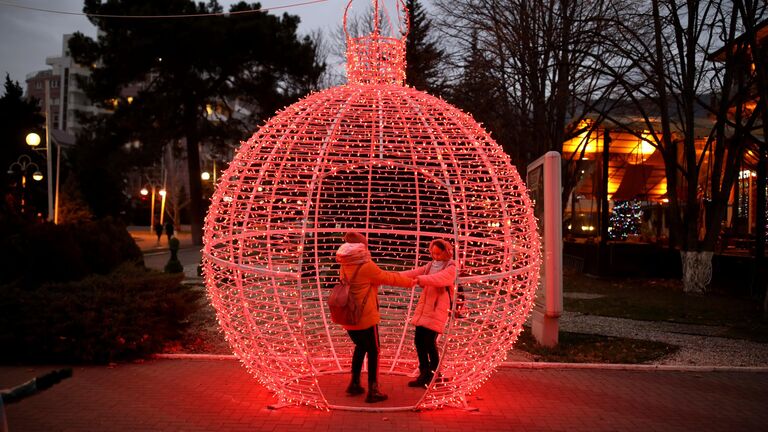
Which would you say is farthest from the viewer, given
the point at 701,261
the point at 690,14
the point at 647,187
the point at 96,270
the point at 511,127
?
the point at 647,187

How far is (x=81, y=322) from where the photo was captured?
7.11 meters

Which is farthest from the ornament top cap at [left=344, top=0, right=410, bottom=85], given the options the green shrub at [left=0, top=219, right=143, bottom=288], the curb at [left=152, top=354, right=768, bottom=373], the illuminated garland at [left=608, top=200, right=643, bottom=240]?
the illuminated garland at [left=608, top=200, right=643, bottom=240]

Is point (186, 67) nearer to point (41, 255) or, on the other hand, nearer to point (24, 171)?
point (24, 171)

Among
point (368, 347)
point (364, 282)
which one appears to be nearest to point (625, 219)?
point (368, 347)

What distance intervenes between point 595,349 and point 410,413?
401 cm

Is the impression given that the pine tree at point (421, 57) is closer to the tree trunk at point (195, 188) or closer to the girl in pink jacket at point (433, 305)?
the tree trunk at point (195, 188)

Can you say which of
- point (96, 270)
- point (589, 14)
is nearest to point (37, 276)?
point (96, 270)

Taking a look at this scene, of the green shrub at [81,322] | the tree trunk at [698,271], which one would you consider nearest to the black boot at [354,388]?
the green shrub at [81,322]

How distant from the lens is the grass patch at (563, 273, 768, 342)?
10.8 m

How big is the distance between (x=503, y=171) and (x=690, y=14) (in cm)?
1036

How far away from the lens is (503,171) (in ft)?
19.6

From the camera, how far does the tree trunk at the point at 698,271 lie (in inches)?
580

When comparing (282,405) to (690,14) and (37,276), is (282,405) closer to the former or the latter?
(37,276)

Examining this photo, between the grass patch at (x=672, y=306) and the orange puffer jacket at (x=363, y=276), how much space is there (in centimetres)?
687
